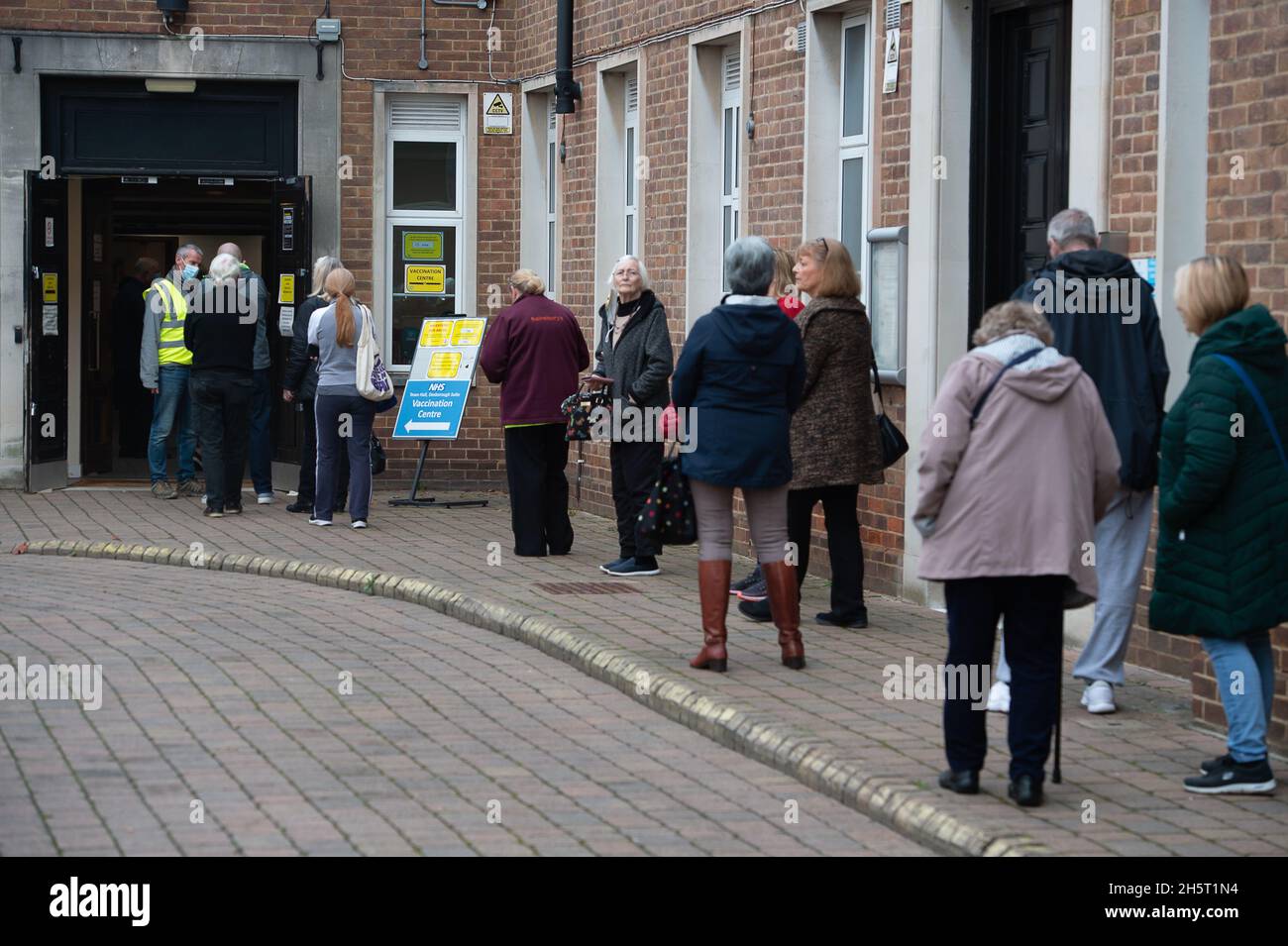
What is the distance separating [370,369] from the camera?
14.8 m

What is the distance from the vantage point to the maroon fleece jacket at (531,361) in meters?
13.3

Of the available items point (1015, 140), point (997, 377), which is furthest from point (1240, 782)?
point (1015, 140)

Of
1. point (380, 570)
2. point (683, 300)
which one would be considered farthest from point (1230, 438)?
point (683, 300)

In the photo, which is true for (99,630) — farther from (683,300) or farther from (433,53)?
(433,53)

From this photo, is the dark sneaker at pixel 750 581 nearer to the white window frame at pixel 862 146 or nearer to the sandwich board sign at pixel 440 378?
the white window frame at pixel 862 146

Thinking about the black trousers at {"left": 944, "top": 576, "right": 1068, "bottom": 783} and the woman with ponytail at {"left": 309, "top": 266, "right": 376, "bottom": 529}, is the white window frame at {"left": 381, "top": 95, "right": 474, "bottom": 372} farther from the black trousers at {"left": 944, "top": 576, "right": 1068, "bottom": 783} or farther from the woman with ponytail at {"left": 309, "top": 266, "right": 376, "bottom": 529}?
the black trousers at {"left": 944, "top": 576, "right": 1068, "bottom": 783}

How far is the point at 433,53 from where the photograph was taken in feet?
61.4

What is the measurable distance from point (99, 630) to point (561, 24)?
8125mm

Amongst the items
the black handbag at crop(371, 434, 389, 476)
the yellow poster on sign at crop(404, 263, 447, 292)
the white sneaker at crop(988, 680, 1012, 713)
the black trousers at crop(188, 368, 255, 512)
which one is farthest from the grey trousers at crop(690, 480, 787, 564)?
the yellow poster on sign at crop(404, 263, 447, 292)

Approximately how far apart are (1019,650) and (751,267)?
294cm

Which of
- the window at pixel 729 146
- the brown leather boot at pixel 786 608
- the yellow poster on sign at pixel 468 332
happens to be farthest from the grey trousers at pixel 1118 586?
the yellow poster on sign at pixel 468 332

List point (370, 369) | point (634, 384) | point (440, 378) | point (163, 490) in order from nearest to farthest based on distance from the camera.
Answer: point (634, 384) → point (370, 369) → point (440, 378) → point (163, 490)

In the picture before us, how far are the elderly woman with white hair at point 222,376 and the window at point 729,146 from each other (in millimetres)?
3728

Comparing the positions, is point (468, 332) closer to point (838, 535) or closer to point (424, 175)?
point (424, 175)
